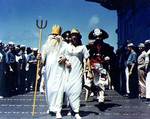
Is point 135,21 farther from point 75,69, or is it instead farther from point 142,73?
point 75,69

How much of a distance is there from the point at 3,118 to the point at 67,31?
12.2ft

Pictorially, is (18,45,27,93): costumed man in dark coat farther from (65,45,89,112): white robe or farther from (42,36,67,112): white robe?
(65,45,89,112): white robe

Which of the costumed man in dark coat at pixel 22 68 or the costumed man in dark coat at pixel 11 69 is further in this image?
the costumed man in dark coat at pixel 22 68

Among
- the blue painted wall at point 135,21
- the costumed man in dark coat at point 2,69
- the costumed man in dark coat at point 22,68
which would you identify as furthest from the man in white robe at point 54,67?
the blue painted wall at point 135,21

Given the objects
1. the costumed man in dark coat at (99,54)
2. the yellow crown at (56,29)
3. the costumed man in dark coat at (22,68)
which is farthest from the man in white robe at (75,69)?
the costumed man in dark coat at (22,68)

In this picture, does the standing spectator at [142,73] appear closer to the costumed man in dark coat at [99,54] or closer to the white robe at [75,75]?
the costumed man in dark coat at [99,54]

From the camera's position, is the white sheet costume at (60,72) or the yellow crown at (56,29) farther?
the yellow crown at (56,29)

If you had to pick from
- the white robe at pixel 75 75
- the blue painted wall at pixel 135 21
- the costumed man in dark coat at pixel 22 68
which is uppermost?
the blue painted wall at pixel 135 21

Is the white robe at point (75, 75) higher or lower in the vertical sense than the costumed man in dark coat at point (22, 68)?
lower

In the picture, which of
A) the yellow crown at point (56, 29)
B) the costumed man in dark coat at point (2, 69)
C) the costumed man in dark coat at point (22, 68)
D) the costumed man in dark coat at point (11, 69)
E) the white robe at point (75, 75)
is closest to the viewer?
the white robe at point (75, 75)

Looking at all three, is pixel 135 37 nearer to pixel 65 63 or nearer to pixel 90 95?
pixel 90 95

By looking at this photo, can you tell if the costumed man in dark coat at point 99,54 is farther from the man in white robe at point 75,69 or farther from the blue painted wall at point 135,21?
the blue painted wall at point 135,21

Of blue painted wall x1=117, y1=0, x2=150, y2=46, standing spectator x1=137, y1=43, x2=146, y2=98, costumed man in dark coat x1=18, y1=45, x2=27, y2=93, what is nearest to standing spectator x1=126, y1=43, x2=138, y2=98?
standing spectator x1=137, y1=43, x2=146, y2=98

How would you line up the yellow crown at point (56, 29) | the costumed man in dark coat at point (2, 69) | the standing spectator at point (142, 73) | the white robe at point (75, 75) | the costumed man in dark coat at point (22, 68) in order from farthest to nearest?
the costumed man in dark coat at point (22, 68) → the costumed man in dark coat at point (2, 69) → the standing spectator at point (142, 73) → the yellow crown at point (56, 29) → the white robe at point (75, 75)
